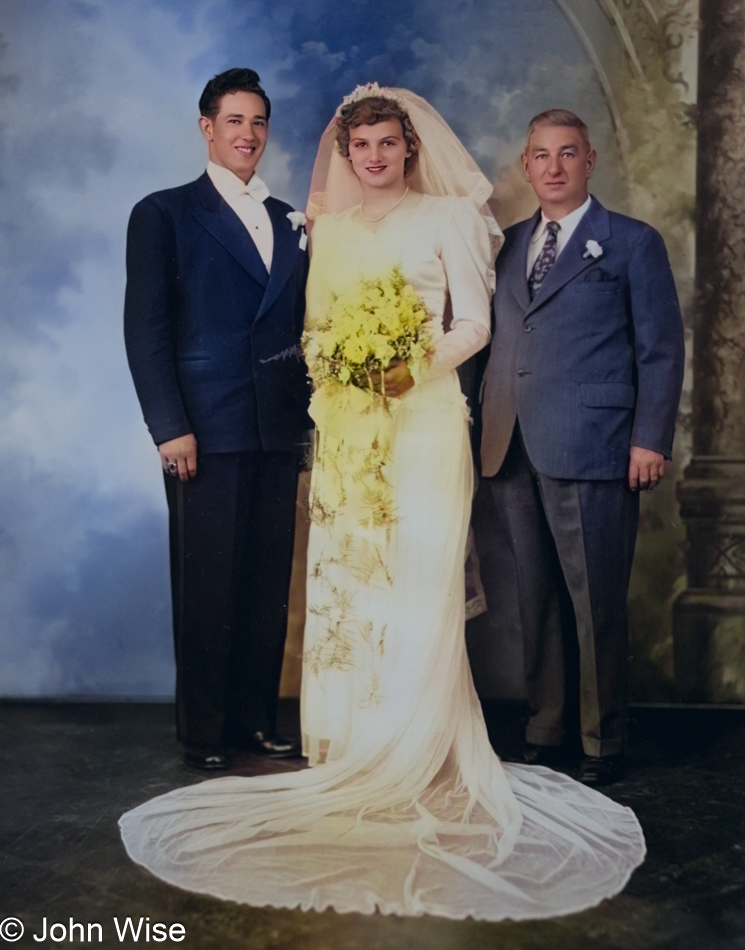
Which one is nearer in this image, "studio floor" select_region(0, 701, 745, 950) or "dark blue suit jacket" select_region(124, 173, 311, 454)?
"studio floor" select_region(0, 701, 745, 950)

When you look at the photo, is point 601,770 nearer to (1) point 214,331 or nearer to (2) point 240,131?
(1) point 214,331

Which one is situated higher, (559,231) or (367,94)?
(367,94)

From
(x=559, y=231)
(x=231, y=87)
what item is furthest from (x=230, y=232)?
(x=559, y=231)

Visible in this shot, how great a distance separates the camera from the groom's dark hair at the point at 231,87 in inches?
127

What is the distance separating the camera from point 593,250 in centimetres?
306

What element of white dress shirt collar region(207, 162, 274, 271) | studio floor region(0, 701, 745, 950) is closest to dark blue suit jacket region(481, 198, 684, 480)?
white dress shirt collar region(207, 162, 274, 271)

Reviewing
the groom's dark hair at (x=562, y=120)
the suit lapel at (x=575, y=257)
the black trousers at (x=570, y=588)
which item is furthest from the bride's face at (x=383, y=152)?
the black trousers at (x=570, y=588)

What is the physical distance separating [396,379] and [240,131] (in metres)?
1.05

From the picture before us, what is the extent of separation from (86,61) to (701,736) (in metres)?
3.28

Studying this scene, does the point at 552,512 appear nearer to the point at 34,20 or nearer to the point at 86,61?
the point at 86,61

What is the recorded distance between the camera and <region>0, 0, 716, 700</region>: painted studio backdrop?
10.6 ft

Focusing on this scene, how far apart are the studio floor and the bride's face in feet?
6.09

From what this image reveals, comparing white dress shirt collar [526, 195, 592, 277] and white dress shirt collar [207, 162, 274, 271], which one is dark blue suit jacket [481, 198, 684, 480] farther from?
white dress shirt collar [207, 162, 274, 271]

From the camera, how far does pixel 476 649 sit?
3.29m
